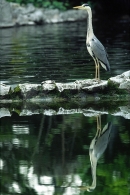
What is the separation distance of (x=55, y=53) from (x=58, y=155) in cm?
1364

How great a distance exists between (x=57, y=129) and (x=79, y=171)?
8.69ft

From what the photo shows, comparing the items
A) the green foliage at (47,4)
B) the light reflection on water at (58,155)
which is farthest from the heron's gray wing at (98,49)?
the green foliage at (47,4)

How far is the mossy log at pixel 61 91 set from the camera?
528 inches

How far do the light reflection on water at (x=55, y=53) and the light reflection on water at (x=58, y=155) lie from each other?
457 cm

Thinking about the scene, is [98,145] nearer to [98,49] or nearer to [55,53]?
[98,49]

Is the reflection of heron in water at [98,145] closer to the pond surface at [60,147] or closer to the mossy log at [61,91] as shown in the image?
the pond surface at [60,147]

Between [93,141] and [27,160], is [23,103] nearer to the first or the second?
[93,141]

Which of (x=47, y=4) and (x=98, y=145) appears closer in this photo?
(x=98, y=145)

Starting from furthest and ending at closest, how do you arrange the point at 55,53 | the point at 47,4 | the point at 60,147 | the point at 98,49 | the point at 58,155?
the point at 47,4
the point at 55,53
the point at 98,49
the point at 60,147
the point at 58,155

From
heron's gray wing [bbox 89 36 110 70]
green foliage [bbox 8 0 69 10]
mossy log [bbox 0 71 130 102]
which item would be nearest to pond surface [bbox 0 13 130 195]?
mossy log [bbox 0 71 130 102]

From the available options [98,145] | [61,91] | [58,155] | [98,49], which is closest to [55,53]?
[98,49]

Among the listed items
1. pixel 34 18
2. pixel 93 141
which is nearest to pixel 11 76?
pixel 93 141

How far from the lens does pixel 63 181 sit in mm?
7891

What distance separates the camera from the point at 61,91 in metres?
13.4
